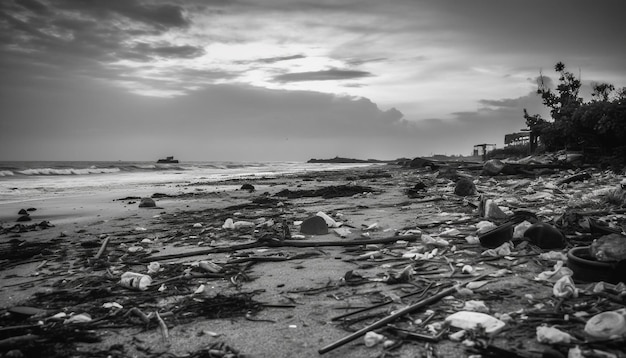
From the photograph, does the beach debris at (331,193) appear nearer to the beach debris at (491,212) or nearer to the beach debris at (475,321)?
the beach debris at (491,212)

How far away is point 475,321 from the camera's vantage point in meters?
2.21

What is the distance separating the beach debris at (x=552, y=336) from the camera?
1.96 m

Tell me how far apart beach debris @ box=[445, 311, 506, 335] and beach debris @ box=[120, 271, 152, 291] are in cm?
240

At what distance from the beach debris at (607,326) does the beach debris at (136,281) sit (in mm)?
3100

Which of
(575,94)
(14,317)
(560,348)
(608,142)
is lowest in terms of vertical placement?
(14,317)

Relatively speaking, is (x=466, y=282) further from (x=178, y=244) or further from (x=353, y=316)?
(x=178, y=244)

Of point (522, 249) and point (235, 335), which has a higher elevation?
point (522, 249)

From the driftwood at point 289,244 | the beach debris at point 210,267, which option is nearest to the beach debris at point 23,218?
the driftwood at point 289,244

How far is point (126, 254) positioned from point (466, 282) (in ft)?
12.1

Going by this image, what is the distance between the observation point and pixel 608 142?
12.9m

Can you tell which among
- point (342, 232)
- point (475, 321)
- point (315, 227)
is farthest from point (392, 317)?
point (315, 227)

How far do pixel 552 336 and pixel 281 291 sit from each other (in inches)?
71.8

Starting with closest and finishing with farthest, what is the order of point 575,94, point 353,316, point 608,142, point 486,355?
1. point 486,355
2. point 353,316
3. point 608,142
4. point 575,94

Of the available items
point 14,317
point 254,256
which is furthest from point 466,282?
point 14,317
